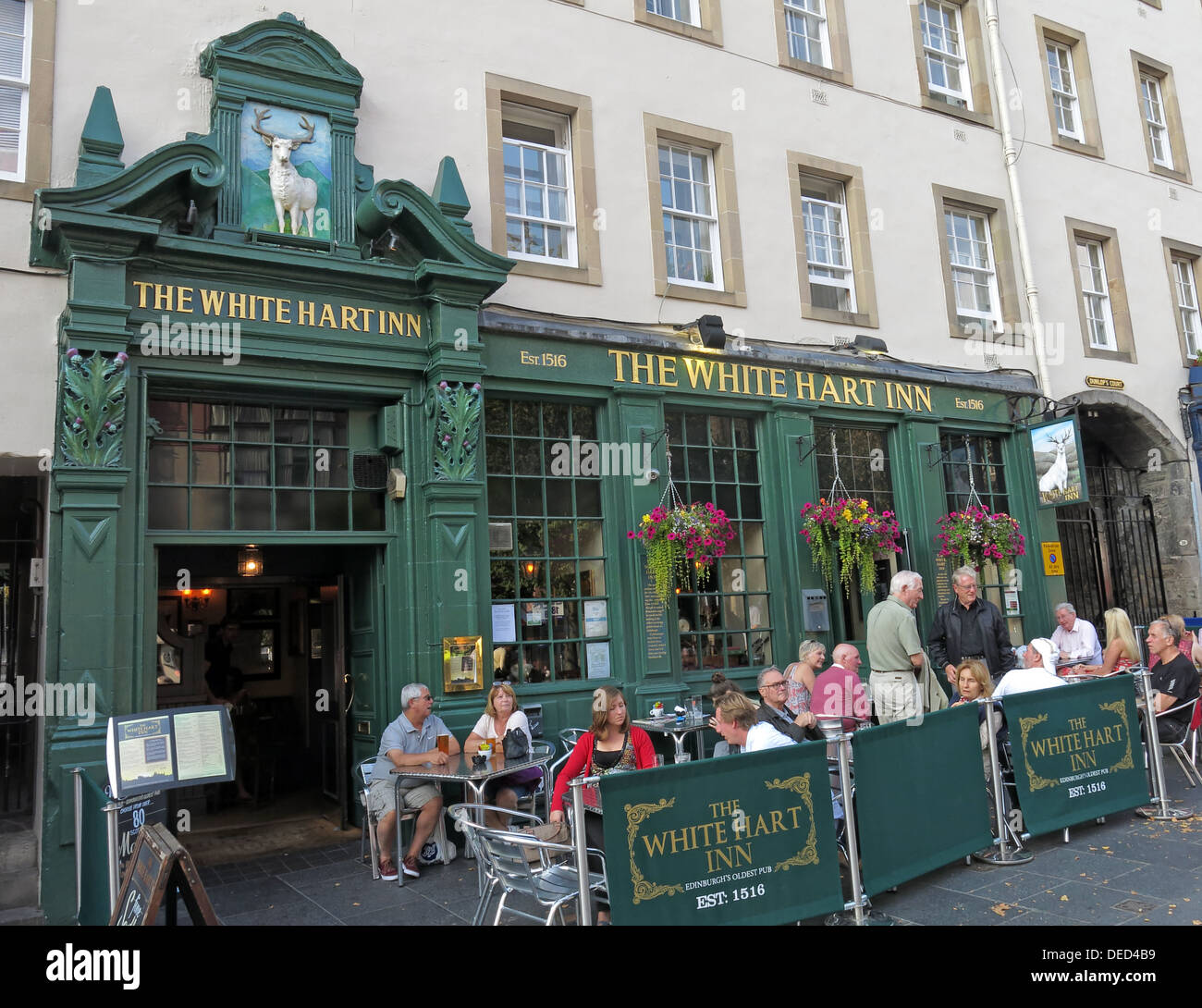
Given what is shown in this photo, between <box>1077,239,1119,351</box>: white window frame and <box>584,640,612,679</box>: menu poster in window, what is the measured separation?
968 centimetres

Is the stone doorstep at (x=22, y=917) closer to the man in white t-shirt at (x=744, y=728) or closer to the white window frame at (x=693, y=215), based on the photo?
the man in white t-shirt at (x=744, y=728)

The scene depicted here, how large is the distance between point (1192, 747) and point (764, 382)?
5.66m

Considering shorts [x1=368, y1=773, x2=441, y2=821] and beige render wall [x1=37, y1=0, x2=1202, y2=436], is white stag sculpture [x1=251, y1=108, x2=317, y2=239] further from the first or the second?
shorts [x1=368, y1=773, x2=441, y2=821]

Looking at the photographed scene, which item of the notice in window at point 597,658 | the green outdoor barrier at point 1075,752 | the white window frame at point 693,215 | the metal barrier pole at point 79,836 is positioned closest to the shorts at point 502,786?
the notice in window at point 597,658

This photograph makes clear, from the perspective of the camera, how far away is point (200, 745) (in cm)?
600

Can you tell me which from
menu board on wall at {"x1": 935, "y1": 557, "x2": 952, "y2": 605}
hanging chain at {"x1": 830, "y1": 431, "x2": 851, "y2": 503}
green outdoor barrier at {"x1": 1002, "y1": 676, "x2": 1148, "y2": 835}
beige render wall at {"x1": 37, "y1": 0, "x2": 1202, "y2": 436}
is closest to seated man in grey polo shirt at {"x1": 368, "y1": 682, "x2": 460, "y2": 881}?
beige render wall at {"x1": 37, "y1": 0, "x2": 1202, "y2": 436}

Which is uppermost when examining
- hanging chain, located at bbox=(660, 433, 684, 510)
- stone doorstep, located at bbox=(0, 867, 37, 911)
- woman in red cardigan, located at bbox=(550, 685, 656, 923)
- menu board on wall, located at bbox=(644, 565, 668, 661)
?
hanging chain, located at bbox=(660, 433, 684, 510)

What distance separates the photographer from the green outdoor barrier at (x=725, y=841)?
4766 mm

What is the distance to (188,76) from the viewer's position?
832 centimetres

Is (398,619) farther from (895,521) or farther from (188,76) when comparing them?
(895,521)

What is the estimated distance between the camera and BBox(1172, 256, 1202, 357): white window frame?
16.0 metres

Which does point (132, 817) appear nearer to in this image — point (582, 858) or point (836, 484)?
point (582, 858)

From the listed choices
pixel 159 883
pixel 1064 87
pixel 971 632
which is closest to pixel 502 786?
pixel 159 883

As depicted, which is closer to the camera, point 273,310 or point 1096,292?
point 273,310
